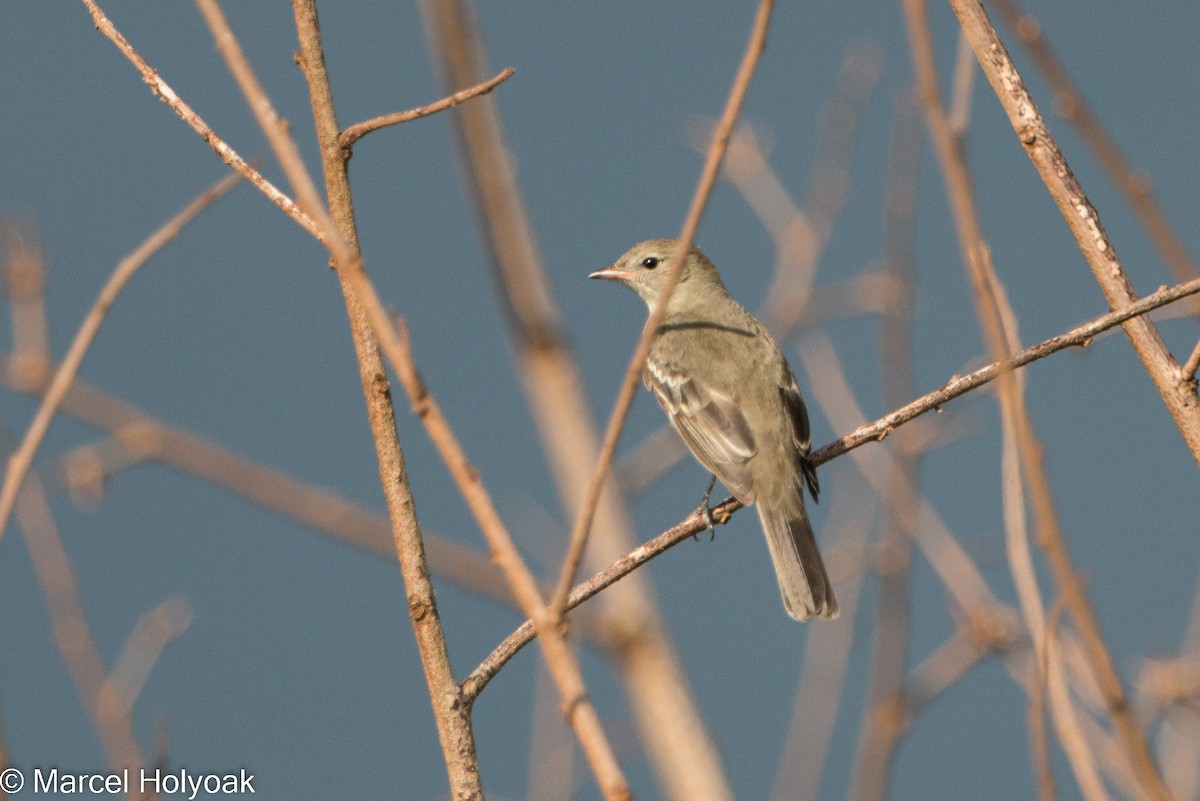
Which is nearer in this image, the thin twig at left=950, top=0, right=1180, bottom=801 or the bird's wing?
the thin twig at left=950, top=0, right=1180, bottom=801

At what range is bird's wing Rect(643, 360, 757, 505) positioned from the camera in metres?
5.45

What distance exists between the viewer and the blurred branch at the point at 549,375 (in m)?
4.46

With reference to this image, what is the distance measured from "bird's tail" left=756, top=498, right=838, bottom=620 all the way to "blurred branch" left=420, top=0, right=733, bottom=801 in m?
0.66

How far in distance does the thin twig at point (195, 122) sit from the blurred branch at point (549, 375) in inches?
85.6

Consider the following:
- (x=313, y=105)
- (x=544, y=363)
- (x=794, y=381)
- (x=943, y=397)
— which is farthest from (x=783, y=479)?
(x=313, y=105)

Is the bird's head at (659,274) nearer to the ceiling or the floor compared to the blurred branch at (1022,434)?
nearer to the ceiling

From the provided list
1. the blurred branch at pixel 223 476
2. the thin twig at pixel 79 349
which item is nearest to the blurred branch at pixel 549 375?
the blurred branch at pixel 223 476

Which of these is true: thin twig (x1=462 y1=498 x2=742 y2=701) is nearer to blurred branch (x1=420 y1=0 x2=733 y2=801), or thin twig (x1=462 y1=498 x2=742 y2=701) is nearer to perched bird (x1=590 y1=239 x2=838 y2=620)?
blurred branch (x1=420 y1=0 x2=733 y2=801)

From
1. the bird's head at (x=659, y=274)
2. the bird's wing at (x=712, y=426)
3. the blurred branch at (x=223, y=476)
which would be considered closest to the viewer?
the blurred branch at (x=223, y=476)

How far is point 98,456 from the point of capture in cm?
399

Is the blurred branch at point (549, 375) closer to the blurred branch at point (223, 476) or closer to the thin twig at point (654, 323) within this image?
the blurred branch at point (223, 476)

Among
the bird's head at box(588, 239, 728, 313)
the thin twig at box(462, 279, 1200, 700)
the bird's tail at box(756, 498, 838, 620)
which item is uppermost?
the bird's head at box(588, 239, 728, 313)

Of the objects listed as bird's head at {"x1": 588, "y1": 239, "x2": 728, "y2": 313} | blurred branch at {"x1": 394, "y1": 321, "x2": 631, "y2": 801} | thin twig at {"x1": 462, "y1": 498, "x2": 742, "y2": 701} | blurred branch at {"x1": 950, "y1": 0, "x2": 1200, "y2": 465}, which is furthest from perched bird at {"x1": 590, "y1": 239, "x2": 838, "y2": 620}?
blurred branch at {"x1": 394, "y1": 321, "x2": 631, "y2": 801}

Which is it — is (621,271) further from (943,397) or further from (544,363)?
(943,397)
